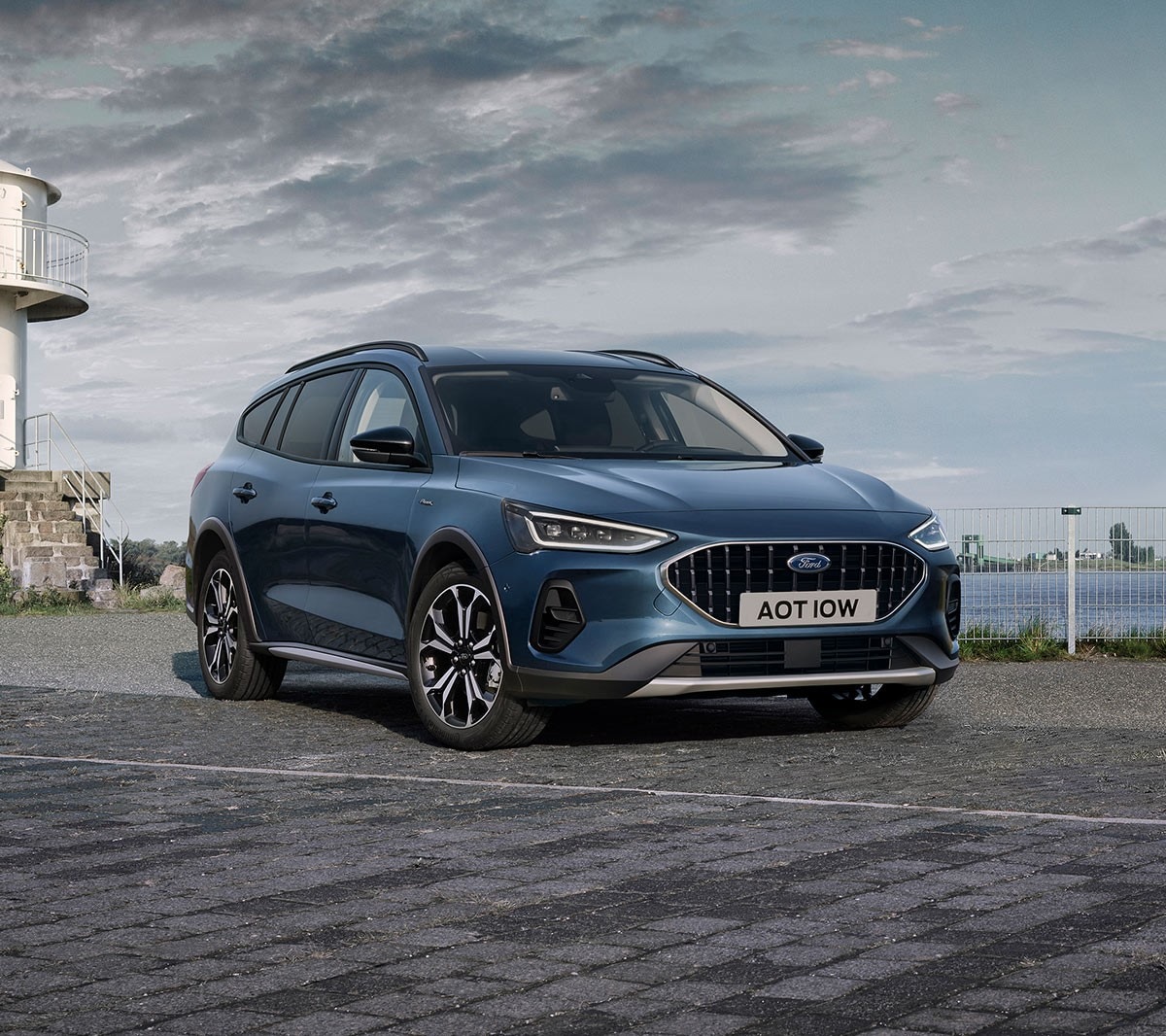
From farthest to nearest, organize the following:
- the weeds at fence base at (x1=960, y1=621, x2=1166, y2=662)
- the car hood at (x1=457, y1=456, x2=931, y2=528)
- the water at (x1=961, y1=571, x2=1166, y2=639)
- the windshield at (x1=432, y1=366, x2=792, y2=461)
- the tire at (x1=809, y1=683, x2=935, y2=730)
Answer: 1. the water at (x1=961, y1=571, x2=1166, y2=639)
2. the weeds at fence base at (x1=960, y1=621, x2=1166, y2=662)
3. the tire at (x1=809, y1=683, x2=935, y2=730)
4. the windshield at (x1=432, y1=366, x2=792, y2=461)
5. the car hood at (x1=457, y1=456, x2=931, y2=528)

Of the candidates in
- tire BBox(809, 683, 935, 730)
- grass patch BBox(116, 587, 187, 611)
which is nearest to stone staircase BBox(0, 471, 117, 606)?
grass patch BBox(116, 587, 187, 611)

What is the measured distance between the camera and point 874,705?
28.7ft

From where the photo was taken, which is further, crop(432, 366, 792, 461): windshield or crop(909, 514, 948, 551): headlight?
crop(432, 366, 792, 461): windshield

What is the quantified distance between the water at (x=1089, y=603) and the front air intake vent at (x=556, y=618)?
8.25 m

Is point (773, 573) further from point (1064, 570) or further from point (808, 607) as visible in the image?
point (1064, 570)

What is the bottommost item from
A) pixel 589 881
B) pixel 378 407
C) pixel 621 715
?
pixel 589 881

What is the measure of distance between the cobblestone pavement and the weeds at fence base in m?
6.13

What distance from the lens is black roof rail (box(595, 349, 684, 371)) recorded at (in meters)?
9.88

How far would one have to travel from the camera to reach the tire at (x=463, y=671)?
300 inches

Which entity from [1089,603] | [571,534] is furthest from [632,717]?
[1089,603]

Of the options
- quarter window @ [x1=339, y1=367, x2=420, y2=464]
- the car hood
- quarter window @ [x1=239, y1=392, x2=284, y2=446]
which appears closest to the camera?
the car hood

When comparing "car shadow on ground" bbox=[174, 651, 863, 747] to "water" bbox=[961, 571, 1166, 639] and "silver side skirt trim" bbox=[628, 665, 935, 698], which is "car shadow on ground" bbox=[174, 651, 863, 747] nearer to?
"silver side skirt trim" bbox=[628, 665, 935, 698]

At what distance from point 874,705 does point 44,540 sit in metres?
27.3

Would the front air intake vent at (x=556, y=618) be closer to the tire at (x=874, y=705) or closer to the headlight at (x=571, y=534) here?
the headlight at (x=571, y=534)
